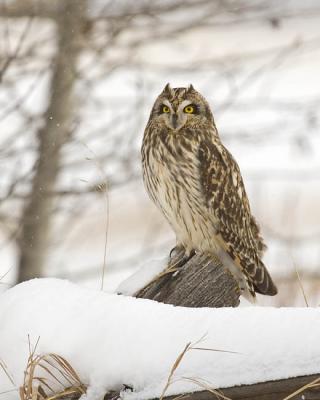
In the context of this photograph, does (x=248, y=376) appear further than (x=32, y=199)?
No

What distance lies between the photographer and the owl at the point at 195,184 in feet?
16.9

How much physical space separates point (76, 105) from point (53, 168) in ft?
1.85

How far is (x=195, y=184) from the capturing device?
5266 millimetres

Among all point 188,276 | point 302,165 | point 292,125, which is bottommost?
point 302,165

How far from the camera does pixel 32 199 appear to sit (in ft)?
22.8

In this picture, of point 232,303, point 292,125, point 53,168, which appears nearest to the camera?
point 232,303

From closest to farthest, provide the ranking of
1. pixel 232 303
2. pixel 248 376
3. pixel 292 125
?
pixel 248 376 < pixel 232 303 < pixel 292 125

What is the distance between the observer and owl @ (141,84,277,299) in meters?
5.15

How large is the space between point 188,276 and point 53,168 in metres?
3.89

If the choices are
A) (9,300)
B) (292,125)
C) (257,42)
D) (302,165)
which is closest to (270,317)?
(9,300)

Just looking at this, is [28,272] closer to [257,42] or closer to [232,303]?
[232,303]

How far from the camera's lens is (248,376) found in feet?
7.97

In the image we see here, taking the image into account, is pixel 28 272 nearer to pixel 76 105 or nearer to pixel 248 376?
pixel 76 105

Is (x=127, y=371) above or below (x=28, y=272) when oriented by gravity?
above
